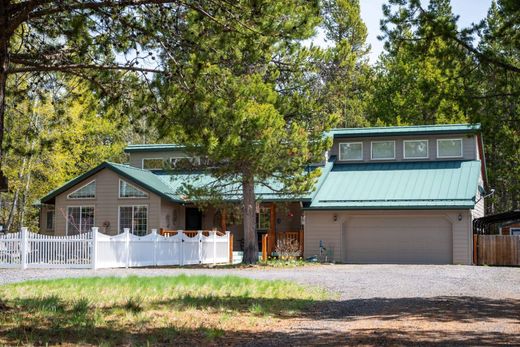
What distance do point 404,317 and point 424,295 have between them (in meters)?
3.49

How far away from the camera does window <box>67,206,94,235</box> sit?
29.7m

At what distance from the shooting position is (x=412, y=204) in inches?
1048

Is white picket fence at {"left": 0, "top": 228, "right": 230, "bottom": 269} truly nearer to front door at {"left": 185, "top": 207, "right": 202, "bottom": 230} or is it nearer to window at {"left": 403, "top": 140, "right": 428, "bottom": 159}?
front door at {"left": 185, "top": 207, "right": 202, "bottom": 230}

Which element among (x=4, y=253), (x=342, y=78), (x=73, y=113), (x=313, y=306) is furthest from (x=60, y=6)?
(x=73, y=113)

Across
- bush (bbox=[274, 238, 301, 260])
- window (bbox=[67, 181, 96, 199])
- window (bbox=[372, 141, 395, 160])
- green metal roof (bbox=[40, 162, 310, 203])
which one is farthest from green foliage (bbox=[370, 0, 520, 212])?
window (bbox=[67, 181, 96, 199])

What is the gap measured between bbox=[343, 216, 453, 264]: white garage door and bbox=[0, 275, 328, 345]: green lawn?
14.6m

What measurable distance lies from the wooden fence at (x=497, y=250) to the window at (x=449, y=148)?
4.78 meters

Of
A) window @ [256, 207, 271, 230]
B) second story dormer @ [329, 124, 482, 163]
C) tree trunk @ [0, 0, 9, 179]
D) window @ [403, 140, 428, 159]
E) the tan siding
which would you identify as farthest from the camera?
window @ [256, 207, 271, 230]

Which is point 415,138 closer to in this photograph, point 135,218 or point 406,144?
point 406,144

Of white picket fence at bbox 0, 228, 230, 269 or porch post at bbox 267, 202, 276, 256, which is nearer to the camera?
white picket fence at bbox 0, 228, 230, 269

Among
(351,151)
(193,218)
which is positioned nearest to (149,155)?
(193,218)

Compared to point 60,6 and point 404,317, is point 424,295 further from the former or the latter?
point 60,6

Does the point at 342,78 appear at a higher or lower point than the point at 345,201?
higher

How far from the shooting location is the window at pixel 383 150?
102 feet
